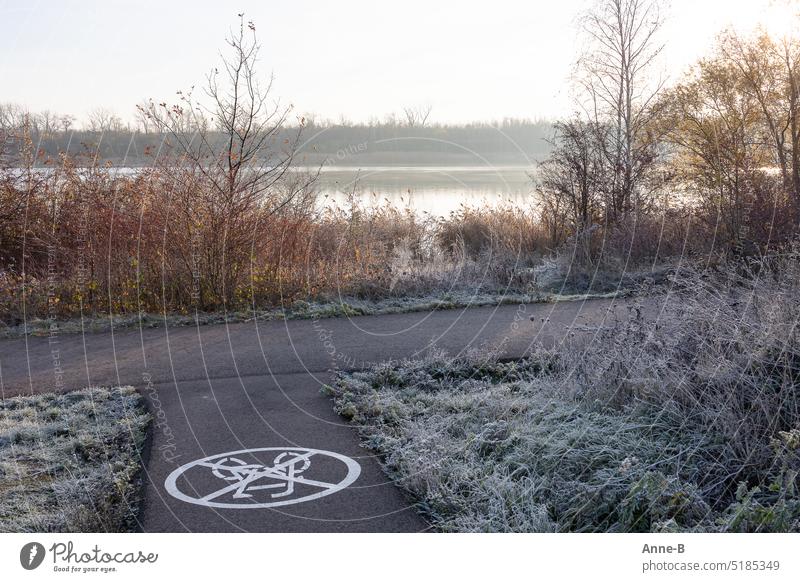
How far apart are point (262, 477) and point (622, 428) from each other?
8.22 feet

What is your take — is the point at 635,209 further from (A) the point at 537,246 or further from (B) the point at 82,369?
(B) the point at 82,369

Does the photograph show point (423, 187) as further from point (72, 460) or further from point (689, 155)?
point (72, 460)

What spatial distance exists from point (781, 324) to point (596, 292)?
693cm

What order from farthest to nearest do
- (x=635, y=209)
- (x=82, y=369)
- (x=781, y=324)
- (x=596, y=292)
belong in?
(x=635, y=209) → (x=596, y=292) → (x=82, y=369) → (x=781, y=324)

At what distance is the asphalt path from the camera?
4668 millimetres

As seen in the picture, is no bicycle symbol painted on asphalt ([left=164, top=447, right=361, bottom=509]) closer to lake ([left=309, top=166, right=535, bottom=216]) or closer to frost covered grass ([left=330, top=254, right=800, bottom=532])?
frost covered grass ([left=330, top=254, right=800, bottom=532])

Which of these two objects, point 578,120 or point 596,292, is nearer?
point 596,292

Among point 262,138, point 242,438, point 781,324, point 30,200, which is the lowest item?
point 242,438

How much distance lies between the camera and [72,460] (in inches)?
217

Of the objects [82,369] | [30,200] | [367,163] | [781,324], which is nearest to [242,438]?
[82,369]

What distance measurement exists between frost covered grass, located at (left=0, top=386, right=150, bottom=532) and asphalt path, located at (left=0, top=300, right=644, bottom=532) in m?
0.16

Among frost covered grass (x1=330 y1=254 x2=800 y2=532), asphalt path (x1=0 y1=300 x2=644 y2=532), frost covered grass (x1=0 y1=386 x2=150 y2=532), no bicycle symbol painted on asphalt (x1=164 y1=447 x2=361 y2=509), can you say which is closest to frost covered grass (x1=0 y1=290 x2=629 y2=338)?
asphalt path (x1=0 y1=300 x2=644 y2=532)

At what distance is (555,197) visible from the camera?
17547mm

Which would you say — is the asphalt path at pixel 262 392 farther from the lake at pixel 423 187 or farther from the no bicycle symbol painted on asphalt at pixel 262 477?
the lake at pixel 423 187
